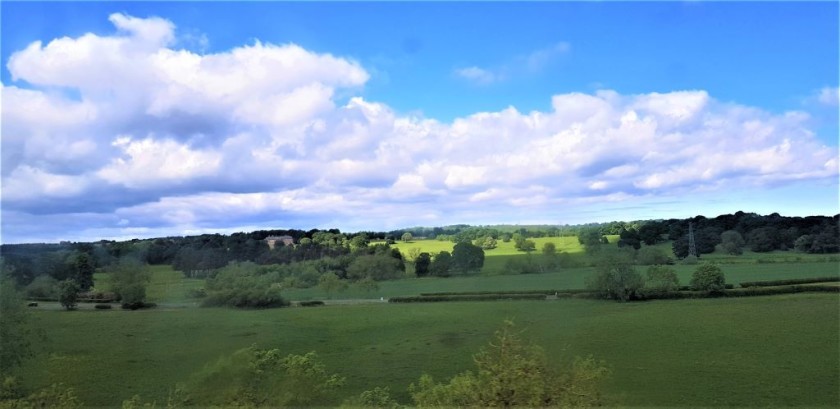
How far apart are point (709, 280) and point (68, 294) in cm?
6189

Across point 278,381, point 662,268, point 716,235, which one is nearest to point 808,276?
point 662,268

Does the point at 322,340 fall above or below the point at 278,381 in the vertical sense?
below

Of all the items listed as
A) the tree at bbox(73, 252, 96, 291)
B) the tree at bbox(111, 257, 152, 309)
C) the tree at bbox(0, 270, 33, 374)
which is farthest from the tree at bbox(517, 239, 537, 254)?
the tree at bbox(0, 270, 33, 374)

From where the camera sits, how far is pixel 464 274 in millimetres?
83000

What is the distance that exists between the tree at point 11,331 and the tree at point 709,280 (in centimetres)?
5336

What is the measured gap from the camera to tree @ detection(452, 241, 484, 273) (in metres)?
82.8

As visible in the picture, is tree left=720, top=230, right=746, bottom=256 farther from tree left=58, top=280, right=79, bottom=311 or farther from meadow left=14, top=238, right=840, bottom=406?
tree left=58, top=280, right=79, bottom=311

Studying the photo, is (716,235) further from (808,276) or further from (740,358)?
(740,358)

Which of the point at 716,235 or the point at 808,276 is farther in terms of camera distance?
the point at 716,235

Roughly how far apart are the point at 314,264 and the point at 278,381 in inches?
2537

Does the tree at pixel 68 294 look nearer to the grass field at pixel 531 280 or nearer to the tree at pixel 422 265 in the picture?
the grass field at pixel 531 280

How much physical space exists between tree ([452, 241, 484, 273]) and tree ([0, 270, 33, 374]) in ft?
209

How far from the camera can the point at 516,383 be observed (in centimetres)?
776

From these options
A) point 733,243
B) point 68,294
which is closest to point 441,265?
point 733,243
